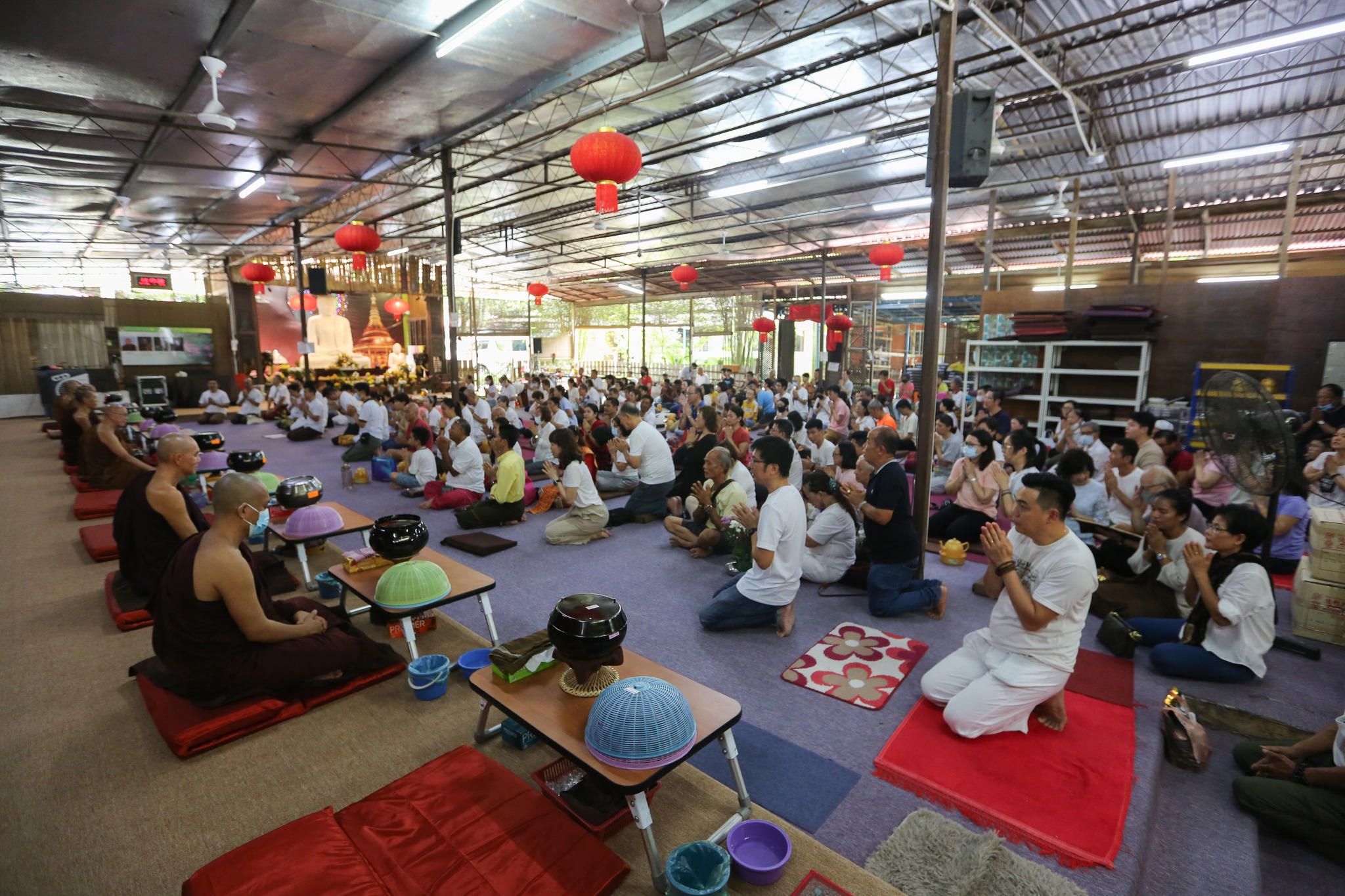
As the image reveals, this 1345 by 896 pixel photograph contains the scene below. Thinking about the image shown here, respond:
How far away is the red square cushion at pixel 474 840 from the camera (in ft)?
6.55

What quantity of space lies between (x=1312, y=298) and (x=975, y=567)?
6.90 metres

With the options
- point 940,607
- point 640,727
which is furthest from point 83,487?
point 940,607

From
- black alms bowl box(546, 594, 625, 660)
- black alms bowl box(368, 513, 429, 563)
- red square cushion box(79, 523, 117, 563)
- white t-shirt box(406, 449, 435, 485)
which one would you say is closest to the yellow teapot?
black alms bowl box(546, 594, 625, 660)

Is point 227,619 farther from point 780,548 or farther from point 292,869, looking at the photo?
point 780,548

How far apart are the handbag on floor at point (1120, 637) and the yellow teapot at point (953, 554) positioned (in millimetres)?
1439

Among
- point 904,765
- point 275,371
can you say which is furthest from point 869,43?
point 275,371

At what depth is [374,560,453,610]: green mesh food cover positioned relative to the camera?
3.23 meters

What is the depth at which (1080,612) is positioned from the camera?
9.41 feet

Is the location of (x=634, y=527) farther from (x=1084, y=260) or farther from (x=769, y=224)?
(x=1084, y=260)

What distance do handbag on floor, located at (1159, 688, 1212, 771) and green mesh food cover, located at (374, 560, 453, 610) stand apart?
3.68 meters

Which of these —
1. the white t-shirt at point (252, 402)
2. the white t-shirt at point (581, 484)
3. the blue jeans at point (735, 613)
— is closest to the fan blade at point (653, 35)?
the white t-shirt at point (581, 484)

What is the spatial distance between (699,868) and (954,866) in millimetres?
958

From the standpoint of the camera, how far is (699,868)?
202cm

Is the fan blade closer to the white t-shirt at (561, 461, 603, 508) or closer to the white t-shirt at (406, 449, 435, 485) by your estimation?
the white t-shirt at (561, 461, 603, 508)
